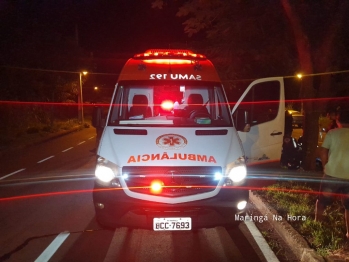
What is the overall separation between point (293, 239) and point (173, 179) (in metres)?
1.68

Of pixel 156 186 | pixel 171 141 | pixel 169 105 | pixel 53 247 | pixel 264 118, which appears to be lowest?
pixel 53 247

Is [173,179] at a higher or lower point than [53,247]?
higher

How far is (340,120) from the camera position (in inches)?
220

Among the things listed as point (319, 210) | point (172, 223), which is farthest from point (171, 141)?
point (319, 210)

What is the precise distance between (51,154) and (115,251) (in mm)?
11808

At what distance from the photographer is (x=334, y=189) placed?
5.63 meters

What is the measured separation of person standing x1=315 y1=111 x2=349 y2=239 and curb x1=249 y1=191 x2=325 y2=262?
63 centimetres

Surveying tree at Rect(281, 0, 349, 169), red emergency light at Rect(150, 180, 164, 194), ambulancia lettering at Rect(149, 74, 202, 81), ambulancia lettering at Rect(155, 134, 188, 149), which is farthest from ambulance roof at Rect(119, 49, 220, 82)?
tree at Rect(281, 0, 349, 169)

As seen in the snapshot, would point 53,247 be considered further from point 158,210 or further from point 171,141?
point 171,141

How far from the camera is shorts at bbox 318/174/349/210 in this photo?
5555mm

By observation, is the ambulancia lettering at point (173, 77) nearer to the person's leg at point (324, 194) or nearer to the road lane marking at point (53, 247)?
the person's leg at point (324, 194)

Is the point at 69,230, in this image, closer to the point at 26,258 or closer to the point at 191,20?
the point at 26,258

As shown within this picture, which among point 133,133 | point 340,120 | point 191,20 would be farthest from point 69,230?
point 191,20

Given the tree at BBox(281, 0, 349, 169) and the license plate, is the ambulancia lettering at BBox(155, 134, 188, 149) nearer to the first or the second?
the license plate
